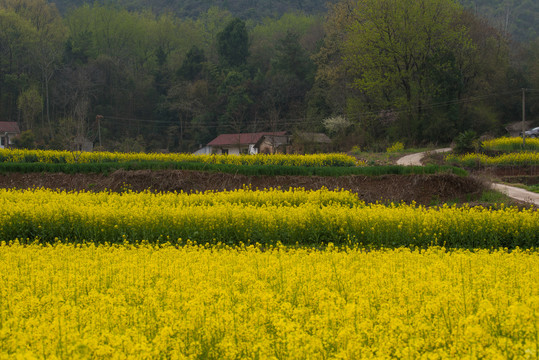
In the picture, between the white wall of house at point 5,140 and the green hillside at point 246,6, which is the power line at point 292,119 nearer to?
the white wall of house at point 5,140

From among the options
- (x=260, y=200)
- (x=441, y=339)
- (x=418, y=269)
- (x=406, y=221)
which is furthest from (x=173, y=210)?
(x=441, y=339)

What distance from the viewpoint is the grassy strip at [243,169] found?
2106cm

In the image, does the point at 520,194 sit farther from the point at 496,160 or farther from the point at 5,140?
the point at 5,140

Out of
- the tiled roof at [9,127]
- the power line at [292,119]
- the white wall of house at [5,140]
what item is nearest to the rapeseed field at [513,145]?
the power line at [292,119]

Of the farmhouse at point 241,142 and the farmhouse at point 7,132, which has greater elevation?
the farmhouse at point 7,132

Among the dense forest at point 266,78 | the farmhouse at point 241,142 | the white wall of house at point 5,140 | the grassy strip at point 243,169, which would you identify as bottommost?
the grassy strip at point 243,169

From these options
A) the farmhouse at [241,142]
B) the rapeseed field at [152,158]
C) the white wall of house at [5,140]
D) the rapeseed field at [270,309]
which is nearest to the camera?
the rapeseed field at [270,309]

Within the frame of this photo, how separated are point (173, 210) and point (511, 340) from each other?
32.7ft

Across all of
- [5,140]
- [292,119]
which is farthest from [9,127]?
[292,119]

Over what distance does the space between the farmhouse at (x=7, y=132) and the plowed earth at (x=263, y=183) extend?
37.2 meters

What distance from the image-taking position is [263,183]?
21125 mm

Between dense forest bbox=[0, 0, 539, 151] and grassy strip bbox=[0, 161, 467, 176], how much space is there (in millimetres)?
24780

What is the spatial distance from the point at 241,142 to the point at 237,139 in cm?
55

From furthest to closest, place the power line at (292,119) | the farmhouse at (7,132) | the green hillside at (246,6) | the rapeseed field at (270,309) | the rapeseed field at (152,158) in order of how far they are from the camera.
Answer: the green hillside at (246,6) → the farmhouse at (7,132) → the power line at (292,119) → the rapeseed field at (152,158) → the rapeseed field at (270,309)
